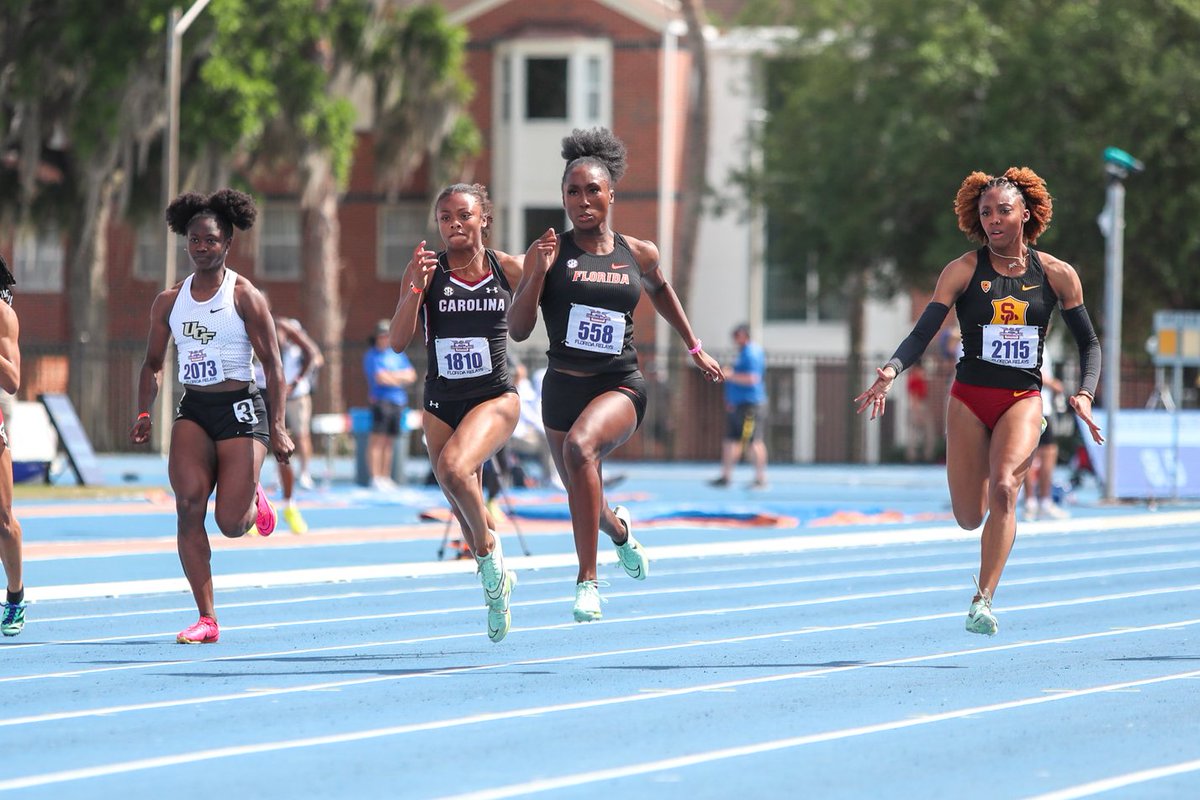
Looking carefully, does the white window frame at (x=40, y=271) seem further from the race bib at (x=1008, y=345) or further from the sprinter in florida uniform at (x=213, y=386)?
the race bib at (x=1008, y=345)

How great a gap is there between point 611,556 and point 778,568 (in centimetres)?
132

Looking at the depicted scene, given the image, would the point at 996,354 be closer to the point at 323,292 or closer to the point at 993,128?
the point at 993,128

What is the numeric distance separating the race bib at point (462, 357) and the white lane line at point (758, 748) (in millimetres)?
2930

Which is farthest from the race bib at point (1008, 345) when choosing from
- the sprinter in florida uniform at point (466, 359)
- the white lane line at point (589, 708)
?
the sprinter in florida uniform at point (466, 359)

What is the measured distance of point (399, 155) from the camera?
124 feet

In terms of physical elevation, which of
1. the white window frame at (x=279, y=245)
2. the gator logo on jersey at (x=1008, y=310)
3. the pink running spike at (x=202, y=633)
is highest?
the white window frame at (x=279, y=245)

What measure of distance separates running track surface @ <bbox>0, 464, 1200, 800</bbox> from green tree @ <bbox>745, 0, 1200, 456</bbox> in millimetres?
19652

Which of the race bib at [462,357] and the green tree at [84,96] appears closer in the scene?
the race bib at [462,357]

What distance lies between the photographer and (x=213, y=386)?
30.9 feet

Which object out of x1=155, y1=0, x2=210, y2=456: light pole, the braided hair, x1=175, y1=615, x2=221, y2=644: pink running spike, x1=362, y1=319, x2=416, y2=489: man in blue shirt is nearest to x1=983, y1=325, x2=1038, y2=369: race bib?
x1=175, y1=615, x2=221, y2=644: pink running spike

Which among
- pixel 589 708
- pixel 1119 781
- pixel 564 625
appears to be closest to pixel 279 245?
pixel 564 625

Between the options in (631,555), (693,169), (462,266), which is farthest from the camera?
(693,169)

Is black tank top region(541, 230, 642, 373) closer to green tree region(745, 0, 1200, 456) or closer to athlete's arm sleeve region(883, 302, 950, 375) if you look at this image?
athlete's arm sleeve region(883, 302, 950, 375)

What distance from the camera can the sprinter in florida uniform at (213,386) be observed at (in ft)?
30.8
